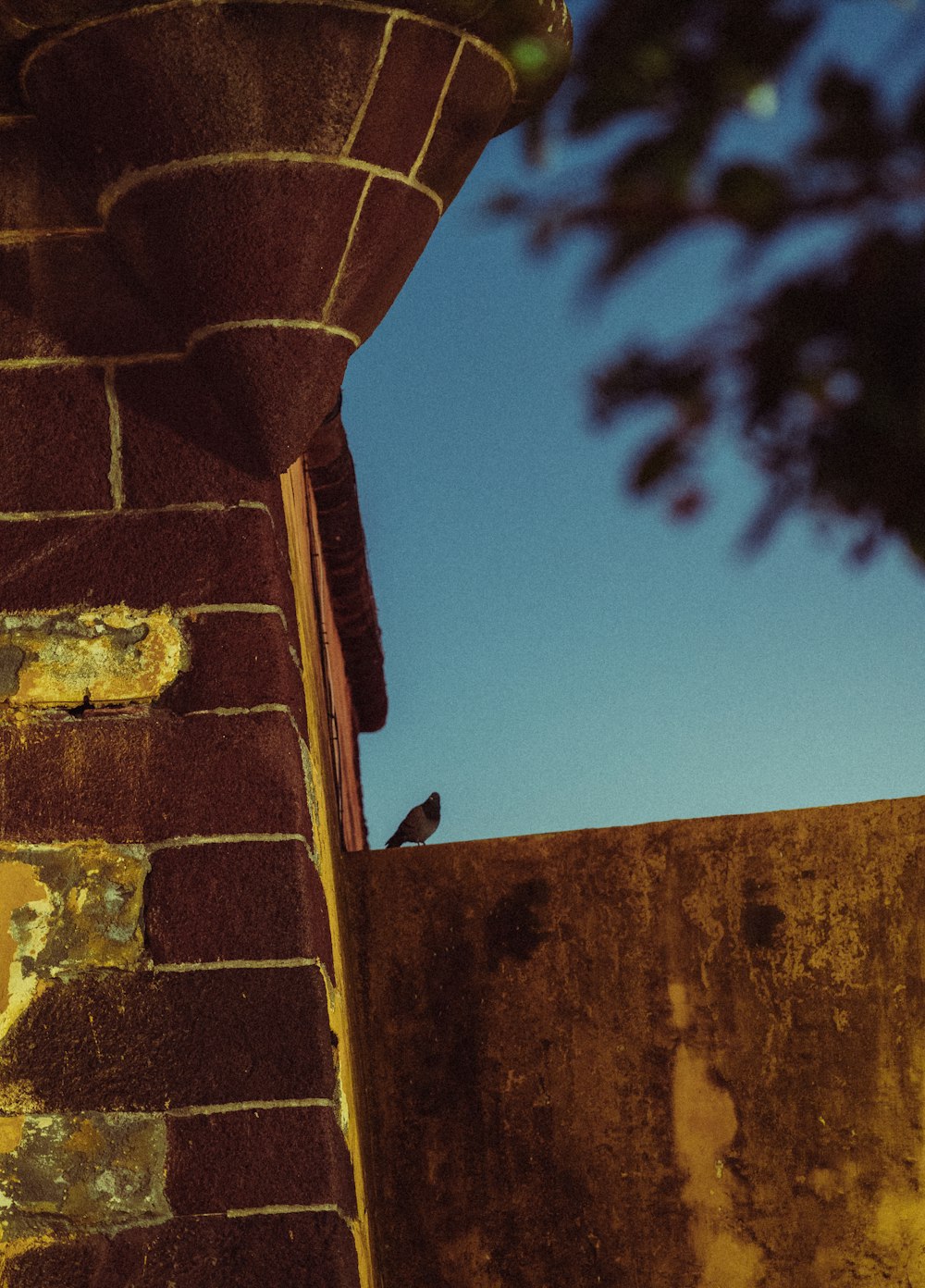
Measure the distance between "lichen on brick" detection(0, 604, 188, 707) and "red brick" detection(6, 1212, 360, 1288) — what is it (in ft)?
2.59

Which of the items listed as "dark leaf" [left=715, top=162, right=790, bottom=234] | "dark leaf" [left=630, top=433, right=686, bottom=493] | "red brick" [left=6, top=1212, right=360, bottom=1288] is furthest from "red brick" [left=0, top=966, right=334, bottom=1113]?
"dark leaf" [left=715, top=162, right=790, bottom=234]

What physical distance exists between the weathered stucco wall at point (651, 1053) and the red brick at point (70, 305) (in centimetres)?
120

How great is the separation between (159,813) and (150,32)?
1.16 m

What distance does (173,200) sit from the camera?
2.27m

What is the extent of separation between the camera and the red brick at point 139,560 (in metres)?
2.36

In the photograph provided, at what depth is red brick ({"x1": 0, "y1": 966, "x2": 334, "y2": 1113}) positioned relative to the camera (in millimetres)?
2166

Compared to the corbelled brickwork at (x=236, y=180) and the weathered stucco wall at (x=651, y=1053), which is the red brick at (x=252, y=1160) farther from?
the corbelled brickwork at (x=236, y=180)

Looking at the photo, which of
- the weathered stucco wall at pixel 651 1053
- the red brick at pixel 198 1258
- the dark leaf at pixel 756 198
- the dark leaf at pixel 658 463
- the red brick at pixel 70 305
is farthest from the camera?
the weathered stucco wall at pixel 651 1053

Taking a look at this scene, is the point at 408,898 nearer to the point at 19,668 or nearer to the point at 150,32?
the point at 19,668

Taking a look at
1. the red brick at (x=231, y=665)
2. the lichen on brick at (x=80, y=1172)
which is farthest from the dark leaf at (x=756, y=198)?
the lichen on brick at (x=80, y=1172)

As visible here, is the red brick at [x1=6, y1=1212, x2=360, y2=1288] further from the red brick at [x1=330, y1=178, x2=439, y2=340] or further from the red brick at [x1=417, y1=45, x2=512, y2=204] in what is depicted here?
the red brick at [x1=417, y1=45, x2=512, y2=204]

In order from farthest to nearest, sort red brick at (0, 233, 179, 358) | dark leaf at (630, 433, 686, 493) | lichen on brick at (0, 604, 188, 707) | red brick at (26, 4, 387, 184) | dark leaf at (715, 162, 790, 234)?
red brick at (0, 233, 179, 358)
lichen on brick at (0, 604, 188, 707)
red brick at (26, 4, 387, 184)
dark leaf at (630, 433, 686, 493)
dark leaf at (715, 162, 790, 234)

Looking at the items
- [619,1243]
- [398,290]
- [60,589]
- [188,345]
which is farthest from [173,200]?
[619,1243]

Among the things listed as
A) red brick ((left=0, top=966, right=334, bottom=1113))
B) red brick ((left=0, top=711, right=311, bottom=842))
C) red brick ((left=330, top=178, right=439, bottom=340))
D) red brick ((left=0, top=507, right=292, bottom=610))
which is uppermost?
red brick ((left=330, top=178, right=439, bottom=340))
